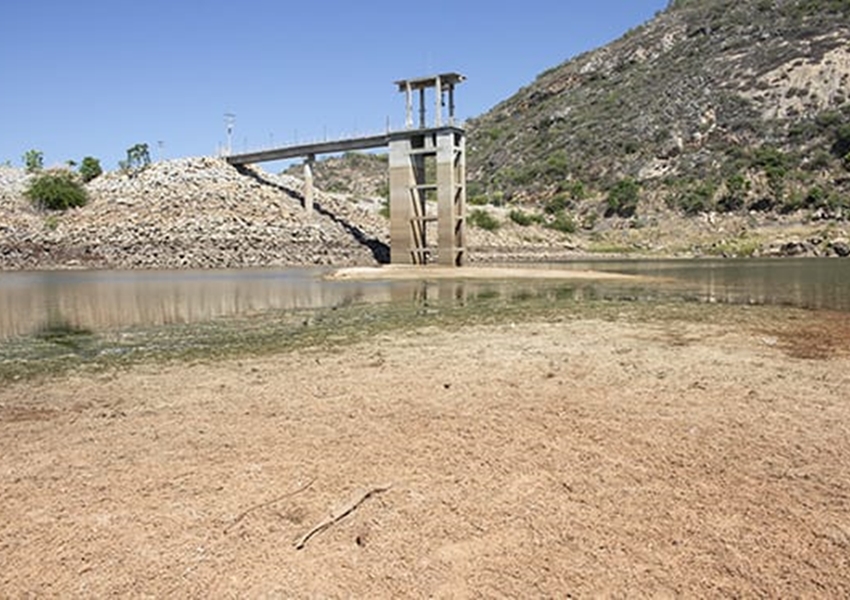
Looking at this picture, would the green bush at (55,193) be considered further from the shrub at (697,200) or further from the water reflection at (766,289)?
the shrub at (697,200)

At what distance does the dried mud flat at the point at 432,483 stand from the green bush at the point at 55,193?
55.5 metres

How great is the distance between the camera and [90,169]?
68875 mm

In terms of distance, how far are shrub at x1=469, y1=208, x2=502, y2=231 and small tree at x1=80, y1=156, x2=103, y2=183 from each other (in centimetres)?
3901

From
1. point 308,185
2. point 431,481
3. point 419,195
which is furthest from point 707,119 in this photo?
point 431,481

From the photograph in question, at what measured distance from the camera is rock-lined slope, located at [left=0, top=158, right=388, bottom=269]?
1982 inches

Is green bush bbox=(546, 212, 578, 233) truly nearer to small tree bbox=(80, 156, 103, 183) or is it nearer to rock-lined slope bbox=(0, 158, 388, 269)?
rock-lined slope bbox=(0, 158, 388, 269)

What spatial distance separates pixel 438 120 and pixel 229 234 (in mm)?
18631

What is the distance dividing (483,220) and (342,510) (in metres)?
64.3

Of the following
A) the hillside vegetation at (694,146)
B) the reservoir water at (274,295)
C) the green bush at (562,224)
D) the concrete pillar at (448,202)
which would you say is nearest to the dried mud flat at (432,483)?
the reservoir water at (274,295)

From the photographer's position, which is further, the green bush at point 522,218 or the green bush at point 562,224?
the green bush at point 562,224

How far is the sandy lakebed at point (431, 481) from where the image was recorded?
13.2 feet

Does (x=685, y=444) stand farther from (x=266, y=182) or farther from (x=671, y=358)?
(x=266, y=182)

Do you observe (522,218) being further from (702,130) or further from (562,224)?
(702,130)

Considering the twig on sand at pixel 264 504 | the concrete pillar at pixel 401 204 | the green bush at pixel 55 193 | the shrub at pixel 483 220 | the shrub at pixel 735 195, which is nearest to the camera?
the twig on sand at pixel 264 504
